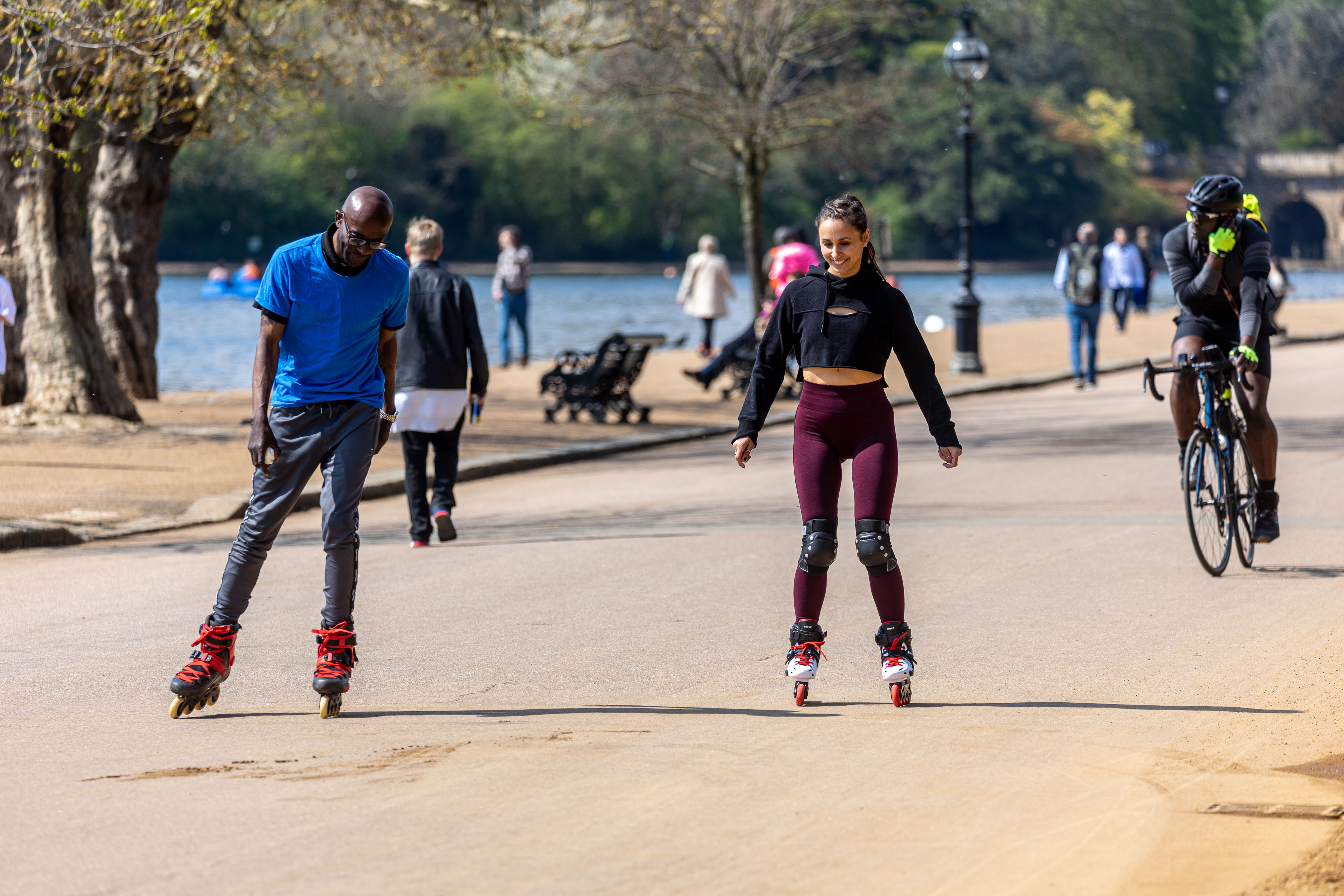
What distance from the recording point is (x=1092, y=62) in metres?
121

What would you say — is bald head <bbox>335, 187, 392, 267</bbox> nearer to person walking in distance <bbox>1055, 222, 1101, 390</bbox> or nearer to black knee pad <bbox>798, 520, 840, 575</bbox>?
black knee pad <bbox>798, 520, 840, 575</bbox>

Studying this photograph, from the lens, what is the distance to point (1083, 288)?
2052 cm

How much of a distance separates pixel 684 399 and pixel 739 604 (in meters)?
12.8

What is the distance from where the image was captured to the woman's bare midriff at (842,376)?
5996mm

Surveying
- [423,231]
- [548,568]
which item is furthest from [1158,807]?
[423,231]

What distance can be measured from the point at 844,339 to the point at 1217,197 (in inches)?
129

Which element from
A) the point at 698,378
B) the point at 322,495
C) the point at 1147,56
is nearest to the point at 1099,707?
the point at 322,495

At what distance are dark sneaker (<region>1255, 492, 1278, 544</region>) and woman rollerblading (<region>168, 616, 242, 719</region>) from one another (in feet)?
16.8

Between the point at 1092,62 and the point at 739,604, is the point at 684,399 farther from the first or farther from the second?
the point at 1092,62

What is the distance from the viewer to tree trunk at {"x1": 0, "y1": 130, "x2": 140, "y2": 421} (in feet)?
53.1

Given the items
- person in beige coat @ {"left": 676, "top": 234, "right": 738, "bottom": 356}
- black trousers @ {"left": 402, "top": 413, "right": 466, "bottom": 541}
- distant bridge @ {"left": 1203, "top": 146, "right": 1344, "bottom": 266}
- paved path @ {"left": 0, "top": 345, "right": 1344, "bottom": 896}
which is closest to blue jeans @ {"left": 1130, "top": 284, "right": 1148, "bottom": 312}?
person in beige coat @ {"left": 676, "top": 234, "right": 738, "bottom": 356}

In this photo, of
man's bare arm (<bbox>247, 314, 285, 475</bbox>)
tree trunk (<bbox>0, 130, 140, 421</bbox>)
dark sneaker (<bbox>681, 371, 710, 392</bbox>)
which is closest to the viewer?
man's bare arm (<bbox>247, 314, 285, 475</bbox>)

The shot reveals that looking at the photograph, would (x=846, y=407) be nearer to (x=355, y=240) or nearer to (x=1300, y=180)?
(x=355, y=240)

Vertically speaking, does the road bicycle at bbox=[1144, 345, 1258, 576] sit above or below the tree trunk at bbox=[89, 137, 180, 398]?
below
